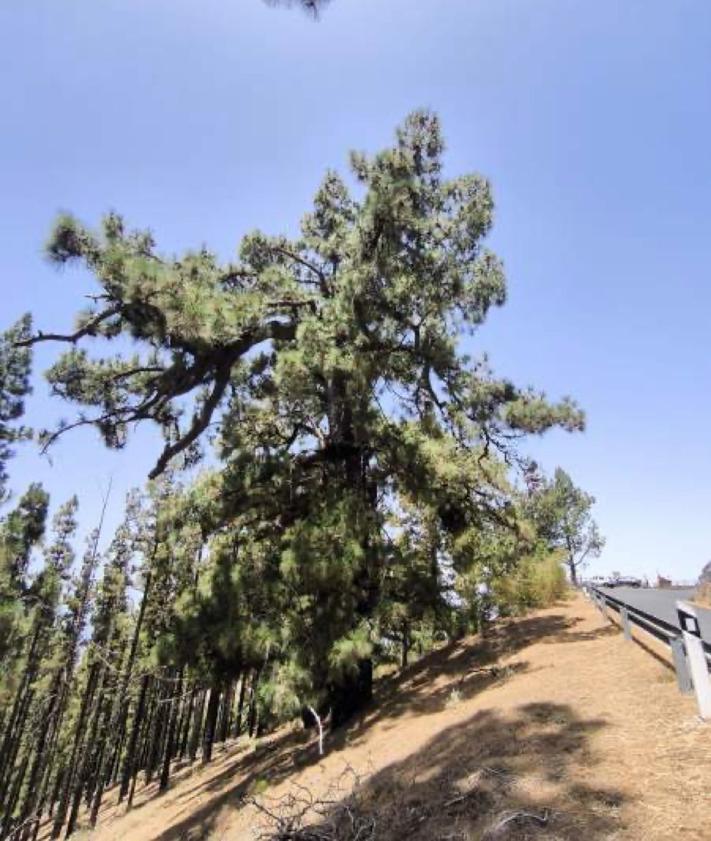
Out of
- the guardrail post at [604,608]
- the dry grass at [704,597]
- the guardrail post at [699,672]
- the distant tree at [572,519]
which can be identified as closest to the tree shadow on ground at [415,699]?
the guardrail post at [604,608]

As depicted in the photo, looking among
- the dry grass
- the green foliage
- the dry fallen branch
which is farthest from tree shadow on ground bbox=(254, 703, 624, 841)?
the dry grass

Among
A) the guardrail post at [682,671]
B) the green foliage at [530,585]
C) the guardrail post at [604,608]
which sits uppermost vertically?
Answer: the green foliage at [530,585]

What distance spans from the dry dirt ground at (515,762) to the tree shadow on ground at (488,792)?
0.8 inches

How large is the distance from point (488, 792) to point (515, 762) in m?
0.64

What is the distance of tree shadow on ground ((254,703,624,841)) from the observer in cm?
500

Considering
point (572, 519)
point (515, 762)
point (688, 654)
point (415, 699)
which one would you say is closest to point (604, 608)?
point (415, 699)

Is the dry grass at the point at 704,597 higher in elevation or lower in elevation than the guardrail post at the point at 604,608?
higher

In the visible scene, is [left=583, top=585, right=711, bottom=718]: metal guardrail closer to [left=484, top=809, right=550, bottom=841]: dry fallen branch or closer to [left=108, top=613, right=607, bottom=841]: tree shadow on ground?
[left=108, top=613, right=607, bottom=841]: tree shadow on ground

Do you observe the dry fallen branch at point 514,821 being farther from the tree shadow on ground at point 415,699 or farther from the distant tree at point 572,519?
the distant tree at point 572,519

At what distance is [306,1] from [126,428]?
1057cm

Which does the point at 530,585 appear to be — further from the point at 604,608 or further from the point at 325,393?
the point at 325,393

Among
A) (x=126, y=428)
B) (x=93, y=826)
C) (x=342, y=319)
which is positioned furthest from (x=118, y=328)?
(x=93, y=826)

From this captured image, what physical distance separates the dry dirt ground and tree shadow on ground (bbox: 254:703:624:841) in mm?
20

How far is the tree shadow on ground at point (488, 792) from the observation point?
500cm
